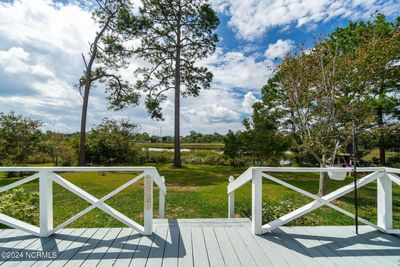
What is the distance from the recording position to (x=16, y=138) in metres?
11.2

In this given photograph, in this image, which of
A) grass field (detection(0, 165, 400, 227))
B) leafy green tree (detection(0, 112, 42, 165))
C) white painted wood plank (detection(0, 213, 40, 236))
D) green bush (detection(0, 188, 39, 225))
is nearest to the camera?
white painted wood plank (detection(0, 213, 40, 236))

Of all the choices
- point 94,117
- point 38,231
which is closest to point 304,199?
point 38,231

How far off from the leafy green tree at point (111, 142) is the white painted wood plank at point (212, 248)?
13.1m

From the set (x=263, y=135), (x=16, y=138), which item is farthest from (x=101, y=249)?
(x=16, y=138)

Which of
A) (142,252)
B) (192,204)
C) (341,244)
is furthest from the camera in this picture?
(192,204)

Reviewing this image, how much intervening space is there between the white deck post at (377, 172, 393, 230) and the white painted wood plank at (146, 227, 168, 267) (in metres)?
3.09

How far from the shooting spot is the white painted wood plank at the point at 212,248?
87.9 inches

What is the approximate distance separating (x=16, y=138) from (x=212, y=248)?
509 inches

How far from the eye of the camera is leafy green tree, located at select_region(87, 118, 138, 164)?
14656 millimetres

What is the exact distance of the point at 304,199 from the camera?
595cm

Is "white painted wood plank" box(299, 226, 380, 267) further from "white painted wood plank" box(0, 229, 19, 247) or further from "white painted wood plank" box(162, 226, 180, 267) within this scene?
"white painted wood plank" box(0, 229, 19, 247)

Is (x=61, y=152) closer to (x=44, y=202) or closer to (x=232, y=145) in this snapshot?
(x=232, y=145)

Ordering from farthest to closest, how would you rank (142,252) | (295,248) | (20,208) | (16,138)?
(16,138)
(20,208)
(295,248)
(142,252)

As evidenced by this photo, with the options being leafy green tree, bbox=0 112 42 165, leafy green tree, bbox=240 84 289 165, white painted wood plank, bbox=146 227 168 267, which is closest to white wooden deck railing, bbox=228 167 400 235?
white painted wood plank, bbox=146 227 168 267
